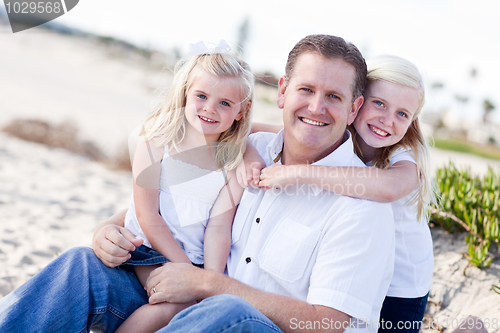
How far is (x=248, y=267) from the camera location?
218 centimetres

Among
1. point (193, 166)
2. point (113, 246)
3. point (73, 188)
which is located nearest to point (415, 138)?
point (193, 166)

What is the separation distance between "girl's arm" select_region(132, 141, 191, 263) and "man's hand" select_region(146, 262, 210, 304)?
0.19 meters

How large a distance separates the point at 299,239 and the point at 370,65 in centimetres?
124

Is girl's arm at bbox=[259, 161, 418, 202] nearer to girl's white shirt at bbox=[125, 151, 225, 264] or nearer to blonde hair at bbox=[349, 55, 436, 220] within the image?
blonde hair at bbox=[349, 55, 436, 220]

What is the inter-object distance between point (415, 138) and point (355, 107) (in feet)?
1.90

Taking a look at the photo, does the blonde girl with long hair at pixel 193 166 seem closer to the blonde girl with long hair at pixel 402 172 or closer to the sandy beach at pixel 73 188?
the blonde girl with long hair at pixel 402 172

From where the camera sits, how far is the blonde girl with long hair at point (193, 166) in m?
2.32

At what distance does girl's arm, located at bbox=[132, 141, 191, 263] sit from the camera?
7.55 ft

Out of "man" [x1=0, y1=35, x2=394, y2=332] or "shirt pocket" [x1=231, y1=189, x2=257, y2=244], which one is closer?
"man" [x1=0, y1=35, x2=394, y2=332]

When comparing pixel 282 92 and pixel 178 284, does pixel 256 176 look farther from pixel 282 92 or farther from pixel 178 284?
pixel 178 284

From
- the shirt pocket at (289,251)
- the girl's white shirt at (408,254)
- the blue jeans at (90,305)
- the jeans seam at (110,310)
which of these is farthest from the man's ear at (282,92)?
the jeans seam at (110,310)

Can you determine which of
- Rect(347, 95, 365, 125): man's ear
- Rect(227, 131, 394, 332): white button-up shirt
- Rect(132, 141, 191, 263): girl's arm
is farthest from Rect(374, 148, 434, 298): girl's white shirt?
Rect(132, 141, 191, 263): girl's arm

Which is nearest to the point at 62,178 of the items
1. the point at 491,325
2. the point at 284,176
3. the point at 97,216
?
the point at 97,216

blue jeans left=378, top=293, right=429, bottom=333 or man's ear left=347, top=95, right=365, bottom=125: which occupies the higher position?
man's ear left=347, top=95, right=365, bottom=125
